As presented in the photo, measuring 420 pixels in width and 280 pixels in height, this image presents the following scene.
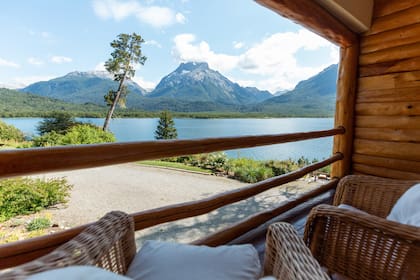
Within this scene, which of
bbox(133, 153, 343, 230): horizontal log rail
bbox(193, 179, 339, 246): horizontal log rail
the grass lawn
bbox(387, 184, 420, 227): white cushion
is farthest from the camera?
the grass lawn

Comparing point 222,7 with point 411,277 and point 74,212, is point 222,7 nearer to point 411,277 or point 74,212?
point 74,212

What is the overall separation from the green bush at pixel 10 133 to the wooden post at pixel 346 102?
13.1 feet

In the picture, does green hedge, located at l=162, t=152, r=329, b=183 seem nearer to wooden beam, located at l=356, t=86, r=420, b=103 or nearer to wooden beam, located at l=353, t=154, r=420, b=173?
wooden beam, located at l=353, t=154, r=420, b=173

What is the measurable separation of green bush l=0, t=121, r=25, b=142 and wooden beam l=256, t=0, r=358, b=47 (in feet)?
9.39

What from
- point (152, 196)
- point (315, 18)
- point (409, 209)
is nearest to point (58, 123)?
point (152, 196)

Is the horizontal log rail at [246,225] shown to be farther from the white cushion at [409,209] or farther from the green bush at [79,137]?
the green bush at [79,137]

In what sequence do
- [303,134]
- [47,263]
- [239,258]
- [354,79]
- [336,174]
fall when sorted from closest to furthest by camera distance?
[47,263] → [239,258] → [303,134] → [354,79] → [336,174]

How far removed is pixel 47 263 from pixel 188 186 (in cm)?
365

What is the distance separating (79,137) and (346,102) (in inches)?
142

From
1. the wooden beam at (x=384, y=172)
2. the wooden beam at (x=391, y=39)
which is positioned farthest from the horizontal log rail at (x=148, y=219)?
the wooden beam at (x=391, y=39)

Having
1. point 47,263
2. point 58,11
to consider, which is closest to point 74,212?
point 47,263

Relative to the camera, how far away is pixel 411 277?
99 centimetres

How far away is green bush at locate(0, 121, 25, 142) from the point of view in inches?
99.9

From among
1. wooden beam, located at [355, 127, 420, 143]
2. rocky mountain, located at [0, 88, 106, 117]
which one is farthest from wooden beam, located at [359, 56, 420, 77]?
rocky mountain, located at [0, 88, 106, 117]
